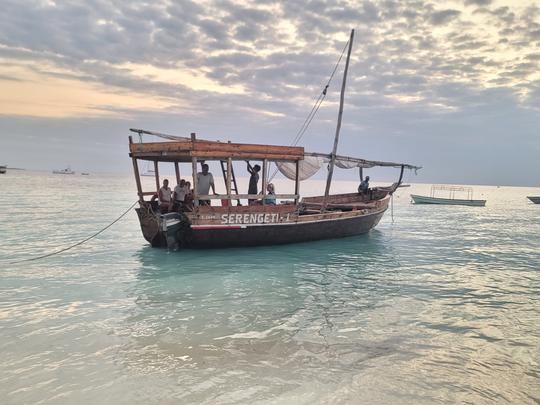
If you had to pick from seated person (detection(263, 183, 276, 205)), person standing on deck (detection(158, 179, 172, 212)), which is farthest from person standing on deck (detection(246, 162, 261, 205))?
person standing on deck (detection(158, 179, 172, 212))

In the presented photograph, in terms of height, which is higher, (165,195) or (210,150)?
(210,150)

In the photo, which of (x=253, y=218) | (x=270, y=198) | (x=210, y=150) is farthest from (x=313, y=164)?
(x=210, y=150)

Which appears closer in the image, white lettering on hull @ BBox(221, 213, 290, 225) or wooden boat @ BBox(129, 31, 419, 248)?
wooden boat @ BBox(129, 31, 419, 248)

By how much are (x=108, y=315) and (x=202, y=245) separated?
6.46 metres

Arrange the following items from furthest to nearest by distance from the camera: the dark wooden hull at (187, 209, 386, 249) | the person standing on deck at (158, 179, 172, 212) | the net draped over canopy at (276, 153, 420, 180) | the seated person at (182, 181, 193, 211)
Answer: the net draped over canopy at (276, 153, 420, 180) < the person standing on deck at (158, 179, 172, 212) < the seated person at (182, 181, 193, 211) < the dark wooden hull at (187, 209, 386, 249)

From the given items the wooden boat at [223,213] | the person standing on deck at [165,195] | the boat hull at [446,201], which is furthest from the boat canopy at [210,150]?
the boat hull at [446,201]

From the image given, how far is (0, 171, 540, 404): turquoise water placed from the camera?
5.12m

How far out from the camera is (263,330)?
7082 millimetres

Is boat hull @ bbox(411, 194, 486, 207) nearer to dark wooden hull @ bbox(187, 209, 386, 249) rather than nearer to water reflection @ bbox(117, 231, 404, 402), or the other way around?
dark wooden hull @ bbox(187, 209, 386, 249)

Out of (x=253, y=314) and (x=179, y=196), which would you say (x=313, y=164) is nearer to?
(x=179, y=196)

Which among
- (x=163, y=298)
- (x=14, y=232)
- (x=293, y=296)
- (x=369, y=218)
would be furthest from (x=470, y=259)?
(x=14, y=232)

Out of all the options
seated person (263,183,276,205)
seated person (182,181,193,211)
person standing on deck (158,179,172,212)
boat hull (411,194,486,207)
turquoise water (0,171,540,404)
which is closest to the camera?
turquoise water (0,171,540,404)

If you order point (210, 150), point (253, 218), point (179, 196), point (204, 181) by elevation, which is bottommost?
point (253, 218)

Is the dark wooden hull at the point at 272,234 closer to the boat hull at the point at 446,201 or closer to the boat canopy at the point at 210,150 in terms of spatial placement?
the boat canopy at the point at 210,150
